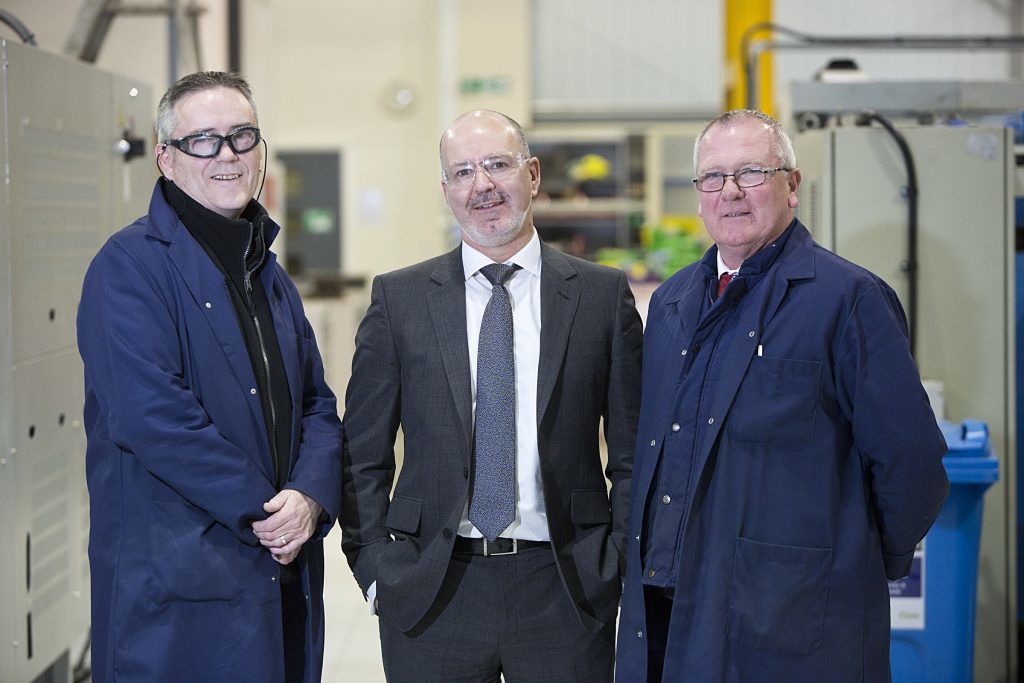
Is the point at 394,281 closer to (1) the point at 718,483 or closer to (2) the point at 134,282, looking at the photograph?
(2) the point at 134,282

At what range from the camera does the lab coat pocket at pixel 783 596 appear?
204 centimetres

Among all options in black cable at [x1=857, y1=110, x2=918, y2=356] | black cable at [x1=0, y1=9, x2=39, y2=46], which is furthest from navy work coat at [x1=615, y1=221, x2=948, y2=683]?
black cable at [x1=0, y1=9, x2=39, y2=46]

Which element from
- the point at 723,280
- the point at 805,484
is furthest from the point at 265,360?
the point at 805,484

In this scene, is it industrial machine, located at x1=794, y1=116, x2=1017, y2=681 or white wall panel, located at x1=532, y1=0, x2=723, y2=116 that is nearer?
industrial machine, located at x1=794, y1=116, x2=1017, y2=681

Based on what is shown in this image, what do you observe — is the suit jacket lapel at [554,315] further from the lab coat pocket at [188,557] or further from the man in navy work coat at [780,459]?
the lab coat pocket at [188,557]

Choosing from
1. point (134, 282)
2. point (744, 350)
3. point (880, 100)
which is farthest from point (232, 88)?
point (880, 100)

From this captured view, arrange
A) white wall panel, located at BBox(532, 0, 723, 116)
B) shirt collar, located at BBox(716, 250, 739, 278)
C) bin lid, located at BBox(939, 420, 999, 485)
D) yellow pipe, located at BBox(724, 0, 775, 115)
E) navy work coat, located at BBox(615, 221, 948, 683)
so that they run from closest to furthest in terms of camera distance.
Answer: navy work coat, located at BBox(615, 221, 948, 683) < shirt collar, located at BBox(716, 250, 739, 278) < bin lid, located at BBox(939, 420, 999, 485) < yellow pipe, located at BBox(724, 0, 775, 115) < white wall panel, located at BBox(532, 0, 723, 116)

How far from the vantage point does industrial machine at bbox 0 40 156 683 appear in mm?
2949

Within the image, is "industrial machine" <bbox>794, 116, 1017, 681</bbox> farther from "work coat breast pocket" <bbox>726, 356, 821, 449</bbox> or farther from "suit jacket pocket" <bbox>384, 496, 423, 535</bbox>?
"suit jacket pocket" <bbox>384, 496, 423, 535</bbox>

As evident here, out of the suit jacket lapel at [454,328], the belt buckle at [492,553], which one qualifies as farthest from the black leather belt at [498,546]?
the suit jacket lapel at [454,328]

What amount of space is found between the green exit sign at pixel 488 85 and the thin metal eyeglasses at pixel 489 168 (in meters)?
8.59

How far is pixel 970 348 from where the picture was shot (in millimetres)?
3518

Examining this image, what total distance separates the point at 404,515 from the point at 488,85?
8797 mm

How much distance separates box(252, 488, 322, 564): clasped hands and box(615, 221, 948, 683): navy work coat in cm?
75
